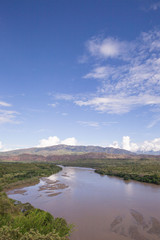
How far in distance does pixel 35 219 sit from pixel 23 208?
1099 cm

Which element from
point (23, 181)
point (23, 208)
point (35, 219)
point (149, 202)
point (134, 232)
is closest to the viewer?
point (35, 219)

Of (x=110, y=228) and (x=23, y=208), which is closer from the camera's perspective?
(x=110, y=228)

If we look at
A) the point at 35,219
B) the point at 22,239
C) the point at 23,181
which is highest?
the point at 22,239

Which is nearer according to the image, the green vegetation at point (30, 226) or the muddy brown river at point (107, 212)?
the green vegetation at point (30, 226)

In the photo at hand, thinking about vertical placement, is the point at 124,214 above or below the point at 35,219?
below

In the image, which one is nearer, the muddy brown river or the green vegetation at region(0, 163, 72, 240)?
the green vegetation at region(0, 163, 72, 240)

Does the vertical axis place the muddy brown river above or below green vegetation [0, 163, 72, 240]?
below

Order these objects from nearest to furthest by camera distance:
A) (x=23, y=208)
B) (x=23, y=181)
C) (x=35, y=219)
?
(x=35, y=219) → (x=23, y=208) → (x=23, y=181)

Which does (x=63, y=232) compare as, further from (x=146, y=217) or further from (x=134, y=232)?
(x=146, y=217)

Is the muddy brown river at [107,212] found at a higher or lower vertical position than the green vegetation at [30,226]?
lower

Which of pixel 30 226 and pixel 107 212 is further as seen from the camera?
pixel 107 212

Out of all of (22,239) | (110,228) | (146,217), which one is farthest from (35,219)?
(146,217)

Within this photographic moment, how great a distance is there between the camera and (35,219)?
1659 centimetres

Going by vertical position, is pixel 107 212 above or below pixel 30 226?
below
